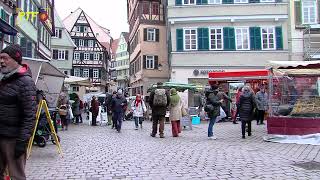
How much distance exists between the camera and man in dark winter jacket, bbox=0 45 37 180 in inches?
191

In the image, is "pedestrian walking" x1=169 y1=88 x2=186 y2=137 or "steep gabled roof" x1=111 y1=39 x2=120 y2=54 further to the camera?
"steep gabled roof" x1=111 y1=39 x2=120 y2=54

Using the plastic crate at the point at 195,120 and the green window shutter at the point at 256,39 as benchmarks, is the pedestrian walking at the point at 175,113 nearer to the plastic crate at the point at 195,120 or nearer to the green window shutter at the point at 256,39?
the plastic crate at the point at 195,120

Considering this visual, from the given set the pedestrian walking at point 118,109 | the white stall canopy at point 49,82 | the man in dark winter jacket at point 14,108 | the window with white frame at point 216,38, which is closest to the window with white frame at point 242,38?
the window with white frame at point 216,38

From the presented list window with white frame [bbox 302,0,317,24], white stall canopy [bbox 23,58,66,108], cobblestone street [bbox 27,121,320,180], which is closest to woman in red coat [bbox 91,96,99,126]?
white stall canopy [bbox 23,58,66,108]

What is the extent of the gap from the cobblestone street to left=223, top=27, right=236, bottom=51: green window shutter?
66.4ft

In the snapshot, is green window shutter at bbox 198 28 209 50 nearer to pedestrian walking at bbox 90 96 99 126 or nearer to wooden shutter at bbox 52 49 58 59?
pedestrian walking at bbox 90 96 99 126

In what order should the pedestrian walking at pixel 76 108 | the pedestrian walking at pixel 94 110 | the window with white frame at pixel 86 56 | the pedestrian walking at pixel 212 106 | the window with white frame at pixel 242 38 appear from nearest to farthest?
1. the pedestrian walking at pixel 212 106
2. the pedestrian walking at pixel 94 110
3. the pedestrian walking at pixel 76 108
4. the window with white frame at pixel 242 38
5. the window with white frame at pixel 86 56

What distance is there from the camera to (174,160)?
351 inches

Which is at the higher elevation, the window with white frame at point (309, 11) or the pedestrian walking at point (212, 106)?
the window with white frame at point (309, 11)

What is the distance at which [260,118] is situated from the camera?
19.9 meters

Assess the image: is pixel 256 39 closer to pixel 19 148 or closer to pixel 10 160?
pixel 10 160

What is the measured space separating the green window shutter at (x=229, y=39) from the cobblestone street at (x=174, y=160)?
797 inches

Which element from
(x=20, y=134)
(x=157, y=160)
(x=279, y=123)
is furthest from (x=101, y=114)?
(x=20, y=134)

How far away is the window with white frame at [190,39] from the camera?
106ft
